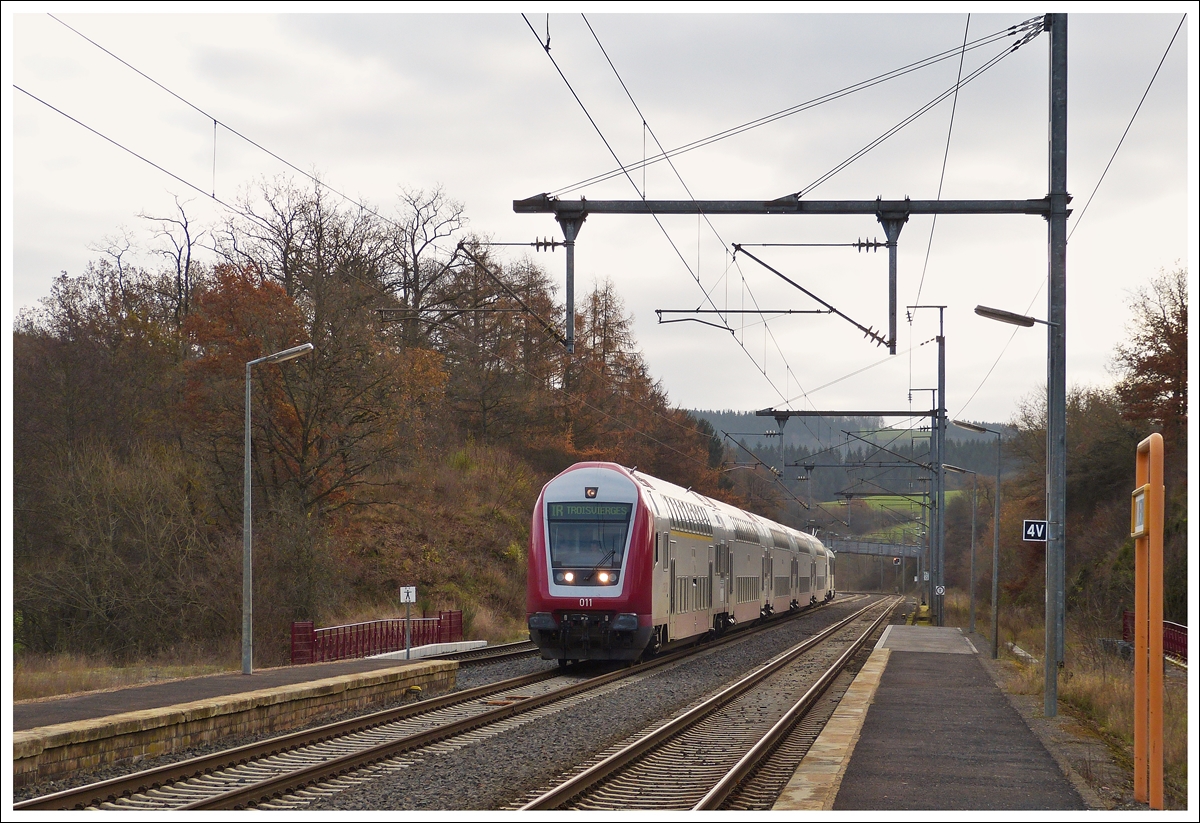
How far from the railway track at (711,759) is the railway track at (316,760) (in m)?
2.16

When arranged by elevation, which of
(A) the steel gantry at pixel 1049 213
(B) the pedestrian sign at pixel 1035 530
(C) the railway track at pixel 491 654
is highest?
(A) the steel gantry at pixel 1049 213

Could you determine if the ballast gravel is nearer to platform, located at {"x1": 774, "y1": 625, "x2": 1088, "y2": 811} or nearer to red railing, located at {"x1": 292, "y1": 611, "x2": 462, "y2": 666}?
platform, located at {"x1": 774, "y1": 625, "x2": 1088, "y2": 811}

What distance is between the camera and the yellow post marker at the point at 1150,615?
9484 mm

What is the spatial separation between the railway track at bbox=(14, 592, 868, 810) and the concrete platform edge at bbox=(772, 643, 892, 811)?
401 cm

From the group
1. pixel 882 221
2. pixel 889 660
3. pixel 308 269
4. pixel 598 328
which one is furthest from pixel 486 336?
pixel 882 221

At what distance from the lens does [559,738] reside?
46.8ft

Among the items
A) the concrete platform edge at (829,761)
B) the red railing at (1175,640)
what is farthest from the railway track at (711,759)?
the red railing at (1175,640)

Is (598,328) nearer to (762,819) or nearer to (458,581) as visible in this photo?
(458,581)

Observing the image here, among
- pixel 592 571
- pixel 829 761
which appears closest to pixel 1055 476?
pixel 829 761

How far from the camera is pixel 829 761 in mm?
11914

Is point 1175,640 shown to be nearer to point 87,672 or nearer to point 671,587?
point 671,587

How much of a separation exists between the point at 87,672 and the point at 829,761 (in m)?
18.2

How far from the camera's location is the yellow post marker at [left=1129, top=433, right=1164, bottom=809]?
31.1 ft

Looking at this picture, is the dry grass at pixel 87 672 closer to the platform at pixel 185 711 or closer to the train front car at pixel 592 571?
the platform at pixel 185 711
